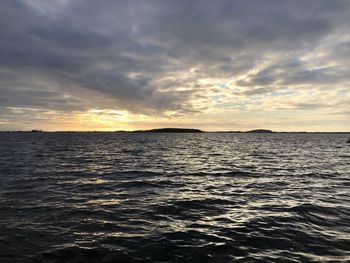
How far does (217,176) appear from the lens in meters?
29.6

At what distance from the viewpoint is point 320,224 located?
47.4 feet

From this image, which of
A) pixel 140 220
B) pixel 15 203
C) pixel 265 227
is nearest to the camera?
pixel 265 227

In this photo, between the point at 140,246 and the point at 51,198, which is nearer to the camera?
the point at 140,246

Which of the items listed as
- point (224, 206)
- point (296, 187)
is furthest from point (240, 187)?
point (224, 206)

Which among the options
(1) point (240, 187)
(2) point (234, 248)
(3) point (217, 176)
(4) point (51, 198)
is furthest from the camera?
(3) point (217, 176)

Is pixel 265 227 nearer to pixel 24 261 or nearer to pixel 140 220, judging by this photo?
pixel 140 220

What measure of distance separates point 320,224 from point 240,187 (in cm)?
908

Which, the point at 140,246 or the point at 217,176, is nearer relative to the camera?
the point at 140,246

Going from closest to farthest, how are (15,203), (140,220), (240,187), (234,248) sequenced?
(234,248), (140,220), (15,203), (240,187)

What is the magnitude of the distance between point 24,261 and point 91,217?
5.28 m

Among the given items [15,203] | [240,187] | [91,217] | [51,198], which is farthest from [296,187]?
[15,203]

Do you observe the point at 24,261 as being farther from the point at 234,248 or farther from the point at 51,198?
the point at 51,198

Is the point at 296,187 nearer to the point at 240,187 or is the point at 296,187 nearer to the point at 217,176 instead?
the point at 240,187

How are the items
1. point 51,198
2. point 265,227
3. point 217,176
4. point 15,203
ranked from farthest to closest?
1. point 217,176
2. point 51,198
3. point 15,203
4. point 265,227
